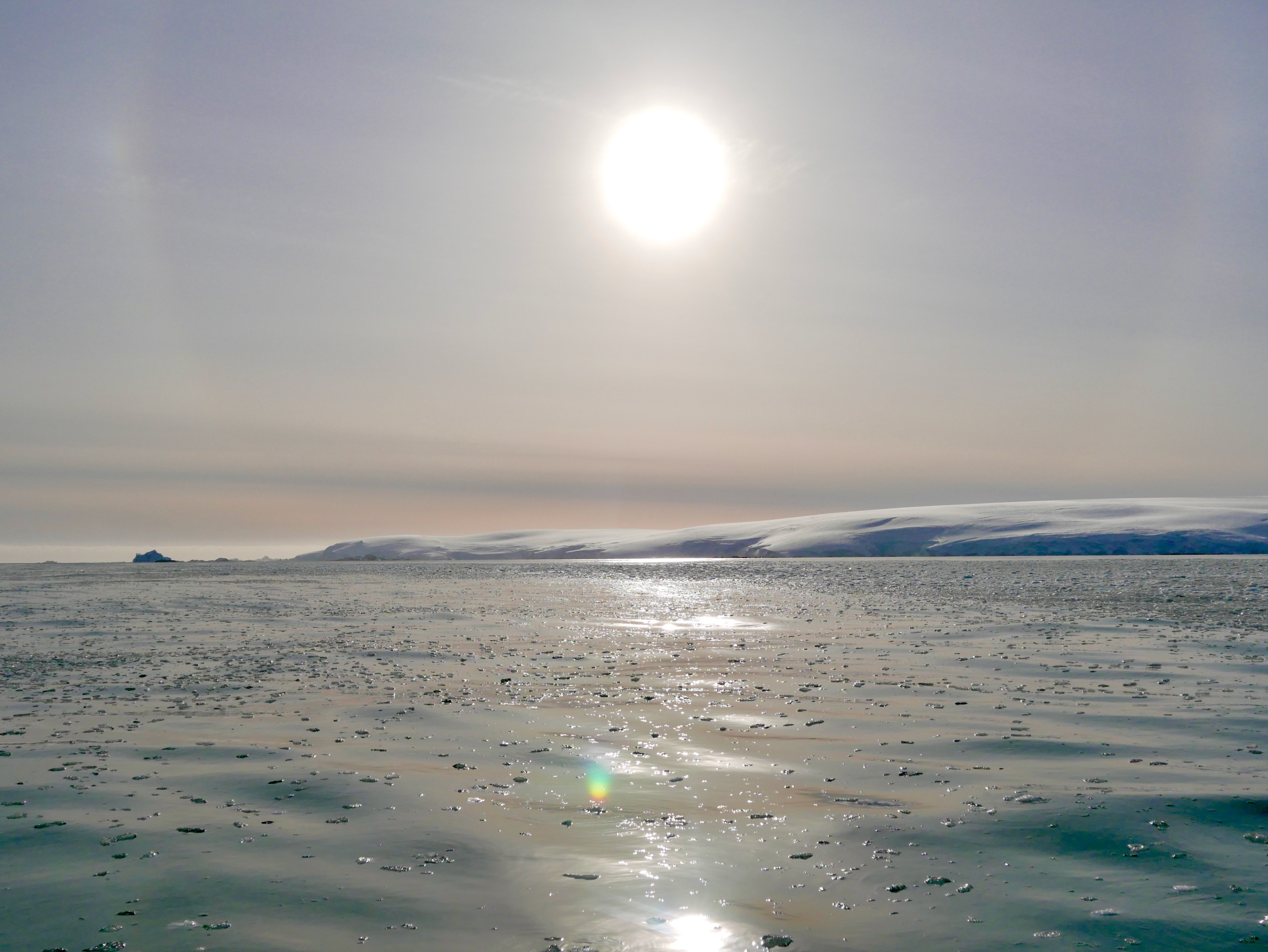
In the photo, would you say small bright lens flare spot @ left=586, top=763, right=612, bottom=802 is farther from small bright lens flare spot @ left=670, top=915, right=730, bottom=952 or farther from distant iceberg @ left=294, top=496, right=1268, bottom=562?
distant iceberg @ left=294, top=496, right=1268, bottom=562

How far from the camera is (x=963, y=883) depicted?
20.9 feet

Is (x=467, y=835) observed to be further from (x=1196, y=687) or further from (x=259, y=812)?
(x=1196, y=687)

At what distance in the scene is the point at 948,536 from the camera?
86.7 m

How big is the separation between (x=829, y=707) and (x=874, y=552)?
78.1m

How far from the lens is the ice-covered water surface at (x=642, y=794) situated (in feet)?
19.1

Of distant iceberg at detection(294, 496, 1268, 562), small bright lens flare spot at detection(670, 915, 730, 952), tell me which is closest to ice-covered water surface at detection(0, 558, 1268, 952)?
small bright lens flare spot at detection(670, 915, 730, 952)

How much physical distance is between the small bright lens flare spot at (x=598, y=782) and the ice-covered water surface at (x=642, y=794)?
57mm

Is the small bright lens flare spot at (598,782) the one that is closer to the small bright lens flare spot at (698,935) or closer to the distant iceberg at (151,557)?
the small bright lens flare spot at (698,935)

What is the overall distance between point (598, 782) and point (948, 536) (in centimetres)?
8356

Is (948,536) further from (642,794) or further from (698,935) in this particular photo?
(698,935)

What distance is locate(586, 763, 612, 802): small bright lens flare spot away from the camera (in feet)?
28.0

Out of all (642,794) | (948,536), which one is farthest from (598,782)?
(948,536)

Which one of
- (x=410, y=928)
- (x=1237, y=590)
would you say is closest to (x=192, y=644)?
(x=410, y=928)

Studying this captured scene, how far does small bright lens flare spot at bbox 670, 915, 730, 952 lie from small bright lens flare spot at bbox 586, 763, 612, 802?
8.60ft
